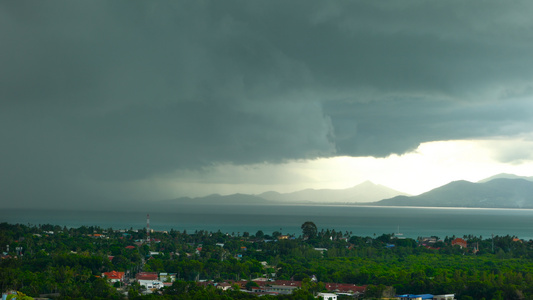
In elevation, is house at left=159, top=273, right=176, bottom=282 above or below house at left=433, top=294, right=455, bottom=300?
above

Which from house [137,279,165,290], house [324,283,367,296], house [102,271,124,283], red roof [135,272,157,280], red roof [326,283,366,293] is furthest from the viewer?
house [102,271,124,283]

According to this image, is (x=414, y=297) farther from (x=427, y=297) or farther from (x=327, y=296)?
(x=327, y=296)

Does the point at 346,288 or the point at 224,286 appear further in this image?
the point at 224,286

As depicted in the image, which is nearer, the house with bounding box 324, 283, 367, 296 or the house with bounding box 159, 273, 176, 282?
the house with bounding box 324, 283, 367, 296

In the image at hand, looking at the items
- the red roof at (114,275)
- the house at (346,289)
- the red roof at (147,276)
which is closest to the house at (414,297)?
the house at (346,289)

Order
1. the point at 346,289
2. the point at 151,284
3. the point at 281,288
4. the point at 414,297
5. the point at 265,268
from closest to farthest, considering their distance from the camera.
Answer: the point at 414,297, the point at 346,289, the point at 281,288, the point at 151,284, the point at 265,268

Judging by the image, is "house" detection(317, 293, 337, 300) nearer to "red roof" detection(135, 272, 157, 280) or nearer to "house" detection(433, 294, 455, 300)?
"house" detection(433, 294, 455, 300)

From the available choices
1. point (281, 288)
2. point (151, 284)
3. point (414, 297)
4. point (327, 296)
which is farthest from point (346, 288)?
point (151, 284)

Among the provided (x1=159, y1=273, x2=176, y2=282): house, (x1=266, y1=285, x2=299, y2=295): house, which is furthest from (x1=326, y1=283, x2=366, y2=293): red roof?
(x1=159, y1=273, x2=176, y2=282): house

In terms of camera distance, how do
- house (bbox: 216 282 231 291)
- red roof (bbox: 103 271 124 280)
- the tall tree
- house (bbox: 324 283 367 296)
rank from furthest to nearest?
the tall tree
red roof (bbox: 103 271 124 280)
house (bbox: 216 282 231 291)
house (bbox: 324 283 367 296)

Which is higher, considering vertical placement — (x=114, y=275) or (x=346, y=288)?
(x=114, y=275)
